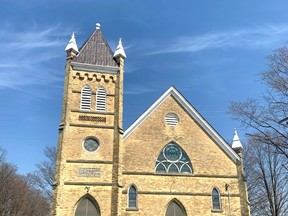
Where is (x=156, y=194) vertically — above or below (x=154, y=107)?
below

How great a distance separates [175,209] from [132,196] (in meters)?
2.97

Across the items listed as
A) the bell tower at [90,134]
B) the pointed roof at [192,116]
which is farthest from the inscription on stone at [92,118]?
the pointed roof at [192,116]

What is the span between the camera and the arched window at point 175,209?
20312 mm

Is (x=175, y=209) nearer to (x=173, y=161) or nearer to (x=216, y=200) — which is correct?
(x=216, y=200)

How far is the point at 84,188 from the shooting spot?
19281 millimetres

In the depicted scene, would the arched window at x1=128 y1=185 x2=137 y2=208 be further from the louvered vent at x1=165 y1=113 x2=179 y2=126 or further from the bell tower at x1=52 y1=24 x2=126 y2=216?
the louvered vent at x1=165 y1=113 x2=179 y2=126

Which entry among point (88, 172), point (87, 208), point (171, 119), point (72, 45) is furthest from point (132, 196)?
point (72, 45)

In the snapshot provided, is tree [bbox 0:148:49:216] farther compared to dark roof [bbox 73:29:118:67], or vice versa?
tree [bbox 0:148:49:216]

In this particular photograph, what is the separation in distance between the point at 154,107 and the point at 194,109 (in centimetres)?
298

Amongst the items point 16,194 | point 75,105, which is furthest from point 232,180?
point 16,194

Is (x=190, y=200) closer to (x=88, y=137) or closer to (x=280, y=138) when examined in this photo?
(x=88, y=137)

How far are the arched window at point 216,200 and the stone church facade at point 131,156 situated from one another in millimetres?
64

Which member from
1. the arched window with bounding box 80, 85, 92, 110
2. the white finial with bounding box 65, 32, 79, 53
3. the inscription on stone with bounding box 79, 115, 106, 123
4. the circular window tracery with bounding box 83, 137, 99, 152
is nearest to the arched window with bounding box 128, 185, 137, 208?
the circular window tracery with bounding box 83, 137, 99, 152

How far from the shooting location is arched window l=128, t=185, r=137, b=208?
19.9 metres
